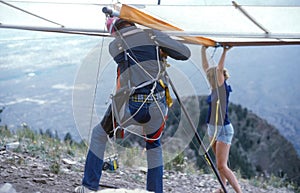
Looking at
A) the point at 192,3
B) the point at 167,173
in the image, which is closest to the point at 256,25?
the point at 192,3

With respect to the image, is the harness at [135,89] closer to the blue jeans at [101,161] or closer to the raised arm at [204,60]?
the blue jeans at [101,161]

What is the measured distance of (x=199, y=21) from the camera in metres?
4.75

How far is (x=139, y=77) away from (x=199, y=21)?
37.1 inches

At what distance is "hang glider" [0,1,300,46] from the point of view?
4328 mm

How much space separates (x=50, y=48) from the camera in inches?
357

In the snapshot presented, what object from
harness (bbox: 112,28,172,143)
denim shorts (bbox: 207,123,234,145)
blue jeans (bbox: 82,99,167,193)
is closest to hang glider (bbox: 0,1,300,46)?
harness (bbox: 112,28,172,143)

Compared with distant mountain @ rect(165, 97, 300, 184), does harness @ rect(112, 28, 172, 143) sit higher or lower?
higher

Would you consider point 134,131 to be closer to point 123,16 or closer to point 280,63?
point 123,16

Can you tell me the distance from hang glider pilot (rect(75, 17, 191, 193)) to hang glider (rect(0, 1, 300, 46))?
14cm

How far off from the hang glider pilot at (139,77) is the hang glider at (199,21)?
0.14m

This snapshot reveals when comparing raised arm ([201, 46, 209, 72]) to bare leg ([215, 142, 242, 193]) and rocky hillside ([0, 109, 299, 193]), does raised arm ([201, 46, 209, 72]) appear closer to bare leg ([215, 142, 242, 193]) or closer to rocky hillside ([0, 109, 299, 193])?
bare leg ([215, 142, 242, 193])

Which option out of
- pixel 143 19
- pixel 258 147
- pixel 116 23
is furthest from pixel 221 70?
pixel 258 147

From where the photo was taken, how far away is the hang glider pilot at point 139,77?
13.7 feet

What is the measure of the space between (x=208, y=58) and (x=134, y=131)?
118 cm
